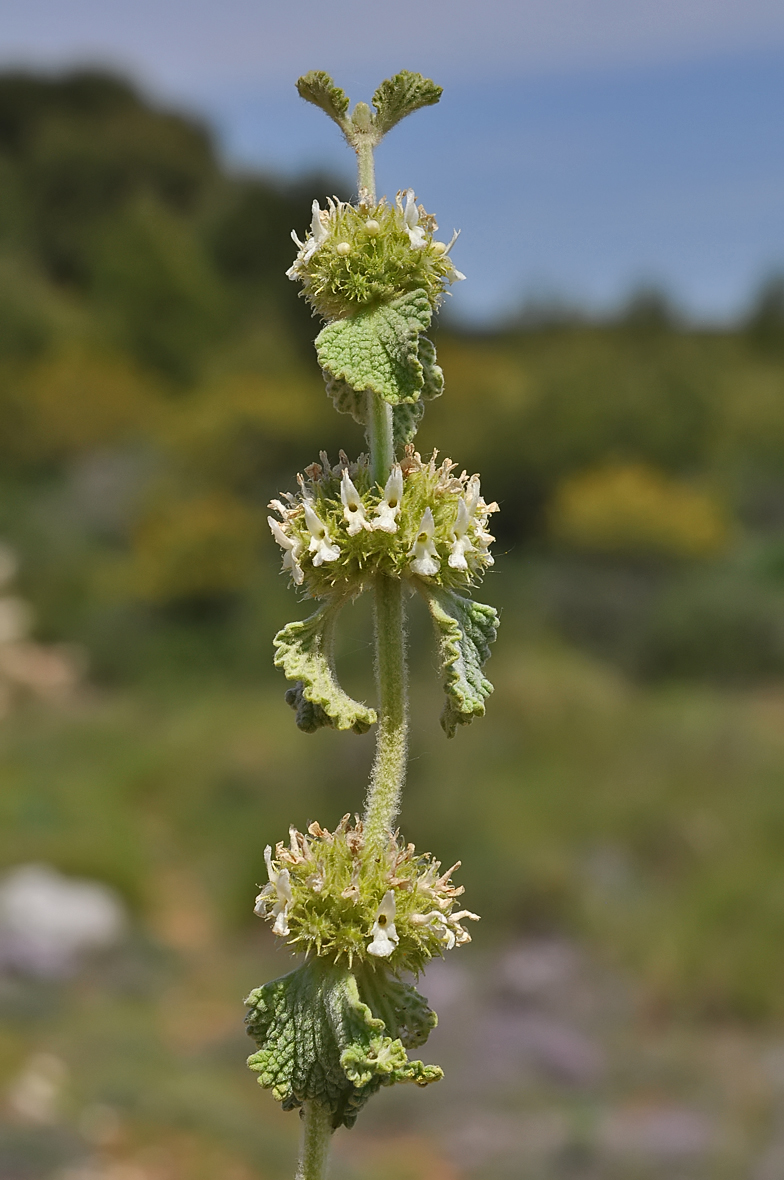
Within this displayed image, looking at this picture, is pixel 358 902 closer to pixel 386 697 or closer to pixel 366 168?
pixel 386 697

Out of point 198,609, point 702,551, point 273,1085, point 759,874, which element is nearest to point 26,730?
point 198,609

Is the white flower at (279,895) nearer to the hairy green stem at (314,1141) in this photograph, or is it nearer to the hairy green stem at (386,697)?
the hairy green stem at (386,697)

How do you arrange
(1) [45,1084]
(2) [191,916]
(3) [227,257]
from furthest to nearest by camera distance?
(3) [227,257] → (2) [191,916] → (1) [45,1084]

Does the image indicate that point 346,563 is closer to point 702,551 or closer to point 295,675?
point 295,675

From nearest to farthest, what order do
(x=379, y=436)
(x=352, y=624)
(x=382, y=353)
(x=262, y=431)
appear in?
1. (x=382, y=353)
2. (x=379, y=436)
3. (x=352, y=624)
4. (x=262, y=431)

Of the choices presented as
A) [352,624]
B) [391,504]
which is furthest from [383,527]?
[352,624]

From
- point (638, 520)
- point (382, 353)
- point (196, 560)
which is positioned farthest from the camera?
point (638, 520)

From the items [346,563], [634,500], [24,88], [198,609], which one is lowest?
[346,563]
